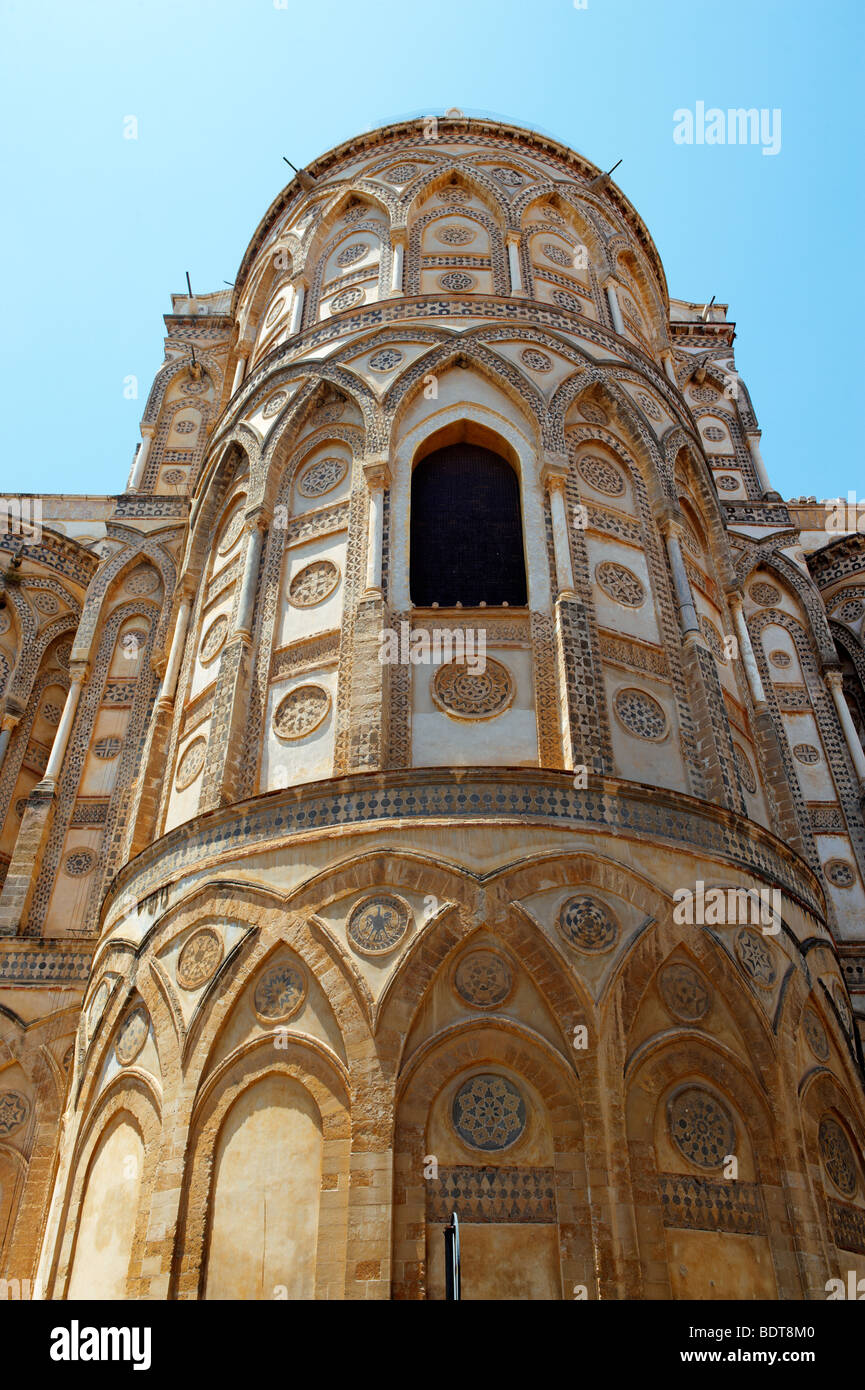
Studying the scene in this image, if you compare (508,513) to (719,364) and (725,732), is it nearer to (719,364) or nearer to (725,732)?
(725,732)

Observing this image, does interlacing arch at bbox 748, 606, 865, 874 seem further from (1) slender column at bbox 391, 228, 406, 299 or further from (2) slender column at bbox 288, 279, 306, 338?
(2) slender column at bbox 288, 279, 306, 338

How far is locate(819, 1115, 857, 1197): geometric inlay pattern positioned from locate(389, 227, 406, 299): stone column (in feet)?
35.8

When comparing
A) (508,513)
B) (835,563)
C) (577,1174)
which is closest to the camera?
(577,1174)

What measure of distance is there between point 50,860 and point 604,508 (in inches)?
330

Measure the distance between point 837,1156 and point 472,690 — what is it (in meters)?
5.33

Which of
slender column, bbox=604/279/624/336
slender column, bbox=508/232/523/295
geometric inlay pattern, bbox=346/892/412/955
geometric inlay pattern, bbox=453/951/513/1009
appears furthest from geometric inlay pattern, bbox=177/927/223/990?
slender column, bbox=604/279/624/336

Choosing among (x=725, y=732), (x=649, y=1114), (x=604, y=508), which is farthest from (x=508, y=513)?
(x=649, y=1114)

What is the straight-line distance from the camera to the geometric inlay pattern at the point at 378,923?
30.4 feet

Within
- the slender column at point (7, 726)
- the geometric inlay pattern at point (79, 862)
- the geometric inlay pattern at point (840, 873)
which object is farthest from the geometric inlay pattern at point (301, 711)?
the geometric inlay pattern at point (840, 873)

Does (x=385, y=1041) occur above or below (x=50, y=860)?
below

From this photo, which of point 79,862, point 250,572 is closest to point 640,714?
point 250,572

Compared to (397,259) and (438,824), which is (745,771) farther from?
(397,259)

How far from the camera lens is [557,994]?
9047 mm
